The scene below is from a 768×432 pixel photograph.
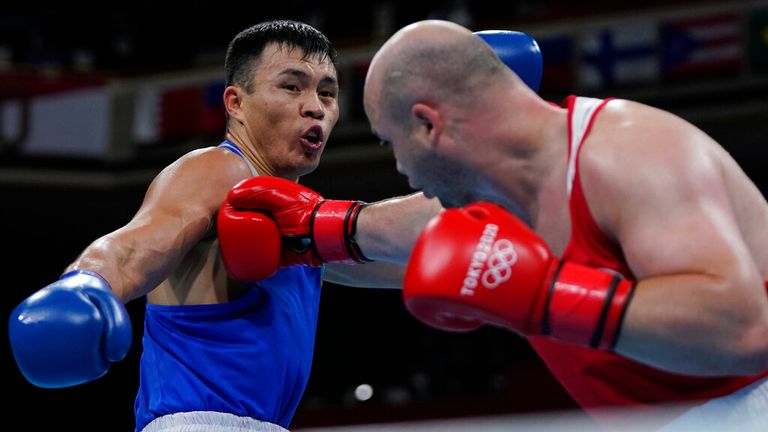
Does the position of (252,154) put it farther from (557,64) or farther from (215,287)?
(557,64)

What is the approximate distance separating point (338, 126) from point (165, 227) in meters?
5.32

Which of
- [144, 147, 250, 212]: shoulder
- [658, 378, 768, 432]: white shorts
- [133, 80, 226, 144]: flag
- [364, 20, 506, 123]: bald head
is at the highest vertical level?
[364, 20, 506, 123]: bald head

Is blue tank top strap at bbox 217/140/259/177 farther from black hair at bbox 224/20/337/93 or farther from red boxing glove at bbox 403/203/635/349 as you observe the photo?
red boxing glove at bbox 403/203/635/349

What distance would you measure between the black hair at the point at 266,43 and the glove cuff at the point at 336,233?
433 millimetres

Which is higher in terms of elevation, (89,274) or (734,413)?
(89,274)

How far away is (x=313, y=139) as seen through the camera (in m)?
2.78

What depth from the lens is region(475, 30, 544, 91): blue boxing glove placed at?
8.85 ft

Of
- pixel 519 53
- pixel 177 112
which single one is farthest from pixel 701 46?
pixel 519 53

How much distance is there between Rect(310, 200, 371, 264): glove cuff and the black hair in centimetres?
43

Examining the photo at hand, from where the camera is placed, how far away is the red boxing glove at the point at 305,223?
2619 millimetres

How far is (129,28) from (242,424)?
781cm

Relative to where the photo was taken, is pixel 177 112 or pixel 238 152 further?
pixel 177 112

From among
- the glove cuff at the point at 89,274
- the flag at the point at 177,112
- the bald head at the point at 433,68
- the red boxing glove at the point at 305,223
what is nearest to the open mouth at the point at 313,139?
the red boxing glove at the point at 305,223

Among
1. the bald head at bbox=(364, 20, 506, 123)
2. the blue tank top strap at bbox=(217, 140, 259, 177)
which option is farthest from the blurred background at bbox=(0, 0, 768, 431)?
the bald head at bbox=(364, 20, 506, 123)
